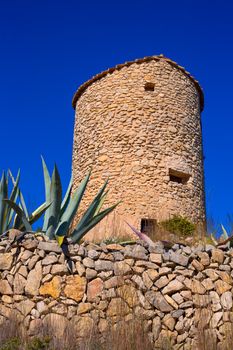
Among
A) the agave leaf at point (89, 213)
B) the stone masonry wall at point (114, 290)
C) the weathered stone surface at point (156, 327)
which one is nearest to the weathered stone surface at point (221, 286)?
the stone masonry wall at point (114, 290)

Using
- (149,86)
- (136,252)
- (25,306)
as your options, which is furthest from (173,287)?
(149,86)

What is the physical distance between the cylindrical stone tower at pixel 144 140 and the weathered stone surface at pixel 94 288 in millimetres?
3691

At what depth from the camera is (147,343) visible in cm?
405

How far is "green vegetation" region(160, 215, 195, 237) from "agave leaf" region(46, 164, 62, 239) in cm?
379

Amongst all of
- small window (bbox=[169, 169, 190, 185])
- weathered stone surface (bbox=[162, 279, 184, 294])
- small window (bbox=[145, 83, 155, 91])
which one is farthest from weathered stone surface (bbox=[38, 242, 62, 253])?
small window (bbox=[145, 83, 155, 91])

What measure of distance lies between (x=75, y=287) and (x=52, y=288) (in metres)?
0.27

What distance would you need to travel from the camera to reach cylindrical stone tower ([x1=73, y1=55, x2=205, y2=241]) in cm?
960

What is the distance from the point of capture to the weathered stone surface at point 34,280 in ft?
16.3

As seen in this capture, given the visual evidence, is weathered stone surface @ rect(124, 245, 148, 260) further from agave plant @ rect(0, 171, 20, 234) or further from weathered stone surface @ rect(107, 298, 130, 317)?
agave plant @ rect(0, 171, 20, 234)

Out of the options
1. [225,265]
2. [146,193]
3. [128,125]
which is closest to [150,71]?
[128,125]

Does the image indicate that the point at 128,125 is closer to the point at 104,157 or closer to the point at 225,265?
the point at 104,157

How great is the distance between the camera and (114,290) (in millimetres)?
5047

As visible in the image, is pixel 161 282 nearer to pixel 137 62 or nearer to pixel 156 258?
pixel 156 258

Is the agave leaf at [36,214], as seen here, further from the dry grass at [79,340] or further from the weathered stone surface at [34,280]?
the dry grass at [79,340]
